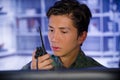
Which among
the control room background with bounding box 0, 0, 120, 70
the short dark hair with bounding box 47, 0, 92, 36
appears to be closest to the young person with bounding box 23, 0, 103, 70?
the short dark hair with bounding box 47, 0, 92, 36

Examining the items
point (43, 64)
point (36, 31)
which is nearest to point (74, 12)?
point (36, 31)

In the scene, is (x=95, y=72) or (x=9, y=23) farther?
(x=9, y=23)

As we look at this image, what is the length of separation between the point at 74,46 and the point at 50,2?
48 cm

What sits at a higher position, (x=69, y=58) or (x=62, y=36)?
(x=62, y=36)

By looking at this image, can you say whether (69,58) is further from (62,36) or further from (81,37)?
(81,37)

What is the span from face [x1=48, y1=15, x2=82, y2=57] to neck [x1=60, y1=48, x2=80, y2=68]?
0.01 meters

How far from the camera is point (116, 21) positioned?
2.06 metres

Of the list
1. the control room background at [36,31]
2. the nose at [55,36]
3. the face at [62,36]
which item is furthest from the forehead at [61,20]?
the control room background at [36,31]

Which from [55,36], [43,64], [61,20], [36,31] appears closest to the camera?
[43,64]

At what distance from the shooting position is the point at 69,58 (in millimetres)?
1633

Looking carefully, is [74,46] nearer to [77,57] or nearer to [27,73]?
[77,57]

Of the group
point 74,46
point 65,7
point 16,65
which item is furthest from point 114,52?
point 16,65

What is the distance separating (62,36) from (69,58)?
148 millimetres

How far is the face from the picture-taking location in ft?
5.37
